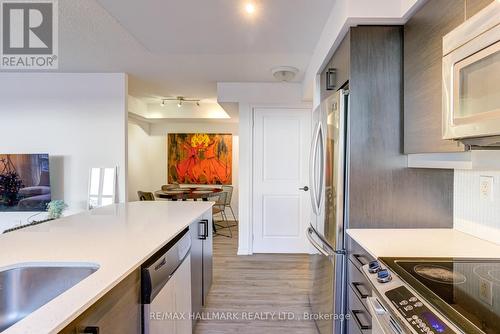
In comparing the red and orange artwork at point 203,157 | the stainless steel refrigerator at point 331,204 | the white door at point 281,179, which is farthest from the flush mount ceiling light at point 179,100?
the stainless steel refrigerator at point 331,204

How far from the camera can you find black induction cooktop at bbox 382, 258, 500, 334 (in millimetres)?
756

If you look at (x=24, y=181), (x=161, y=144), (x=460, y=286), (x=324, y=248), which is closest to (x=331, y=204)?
(x=324, y=248)

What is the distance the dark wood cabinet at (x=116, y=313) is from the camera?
2.71 feet

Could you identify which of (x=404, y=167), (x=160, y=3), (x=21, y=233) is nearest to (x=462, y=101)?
(x=404, y=167)

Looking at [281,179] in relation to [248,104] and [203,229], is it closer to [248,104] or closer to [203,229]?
[248,104]

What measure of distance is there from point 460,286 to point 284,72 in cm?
274

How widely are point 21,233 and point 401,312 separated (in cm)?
181

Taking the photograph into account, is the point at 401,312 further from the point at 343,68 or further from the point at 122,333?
the point at 343,68

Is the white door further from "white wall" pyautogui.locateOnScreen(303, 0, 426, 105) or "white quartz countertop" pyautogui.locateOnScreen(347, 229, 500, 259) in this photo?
"white quartz countertop" pyautogui.locateOnScreen(347, 229, 500, 259)

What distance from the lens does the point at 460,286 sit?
96 cm

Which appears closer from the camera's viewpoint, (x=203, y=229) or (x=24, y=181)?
(x=203, y=229)

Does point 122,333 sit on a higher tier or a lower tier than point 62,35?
lower

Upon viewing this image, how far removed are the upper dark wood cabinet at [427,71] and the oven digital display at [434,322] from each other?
26.9 inches

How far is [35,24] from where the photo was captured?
2240 mm
